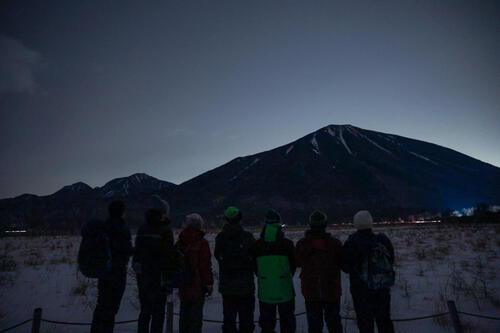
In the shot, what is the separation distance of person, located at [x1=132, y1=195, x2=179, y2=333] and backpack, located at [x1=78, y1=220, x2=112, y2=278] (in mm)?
389

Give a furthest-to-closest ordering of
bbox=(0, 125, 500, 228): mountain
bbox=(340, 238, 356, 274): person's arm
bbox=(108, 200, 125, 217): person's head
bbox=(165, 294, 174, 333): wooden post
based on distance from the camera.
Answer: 1. bbox=(0, 125, 500, 228): mountain
2. bbox=(165, 294, 174, 333): wooden post
3. bbox=(108, 200, 125, 217): person's head
4. bbox=(340, 238, 356, 274): person's arm

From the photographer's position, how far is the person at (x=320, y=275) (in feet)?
12.9

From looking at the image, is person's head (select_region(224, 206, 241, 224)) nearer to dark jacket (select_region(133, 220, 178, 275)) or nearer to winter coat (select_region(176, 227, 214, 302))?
winter coat (select_region(176, 227, 214, 302))

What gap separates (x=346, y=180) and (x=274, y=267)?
106m

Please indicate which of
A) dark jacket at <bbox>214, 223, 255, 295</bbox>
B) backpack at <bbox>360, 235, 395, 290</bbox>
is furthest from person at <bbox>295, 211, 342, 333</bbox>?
dark jacket at <bbox>214, 223, 255, 295</bbox>

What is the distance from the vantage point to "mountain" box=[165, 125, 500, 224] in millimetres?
89062

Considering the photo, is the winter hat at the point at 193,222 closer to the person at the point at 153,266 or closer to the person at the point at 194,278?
the person at the point at 194,278

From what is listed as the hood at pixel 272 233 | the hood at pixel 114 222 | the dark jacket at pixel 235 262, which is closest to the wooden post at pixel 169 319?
the dark jacket at pixel 235 262

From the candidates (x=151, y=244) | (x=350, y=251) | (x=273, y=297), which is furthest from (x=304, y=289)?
(x=151, y=244)

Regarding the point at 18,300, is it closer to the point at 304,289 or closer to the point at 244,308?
the point at 244,308

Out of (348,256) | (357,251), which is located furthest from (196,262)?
(357,251)

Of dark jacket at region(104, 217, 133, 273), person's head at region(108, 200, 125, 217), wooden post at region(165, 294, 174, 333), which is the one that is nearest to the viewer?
dark jacket at region(104, 217, 133, 273)

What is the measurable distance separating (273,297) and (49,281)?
30.6 feet

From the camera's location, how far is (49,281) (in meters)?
9.92
